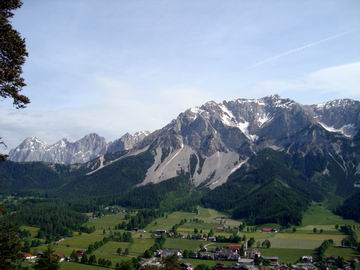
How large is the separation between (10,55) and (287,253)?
520 ft

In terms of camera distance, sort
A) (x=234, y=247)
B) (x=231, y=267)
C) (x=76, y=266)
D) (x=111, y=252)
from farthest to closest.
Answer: (x=234, y=247) < (x=111, y=252) < (x=231, y=267) < (x=76, y=266)

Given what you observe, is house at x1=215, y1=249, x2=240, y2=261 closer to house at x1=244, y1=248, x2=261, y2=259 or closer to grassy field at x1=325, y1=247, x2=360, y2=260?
house at x1=244, y1=248, x2=261, y2=259

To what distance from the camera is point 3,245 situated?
32656 millimetres

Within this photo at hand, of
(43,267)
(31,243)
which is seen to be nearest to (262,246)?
(31,243)

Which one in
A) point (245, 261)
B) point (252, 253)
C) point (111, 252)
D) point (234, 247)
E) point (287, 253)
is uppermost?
point (234, 247)

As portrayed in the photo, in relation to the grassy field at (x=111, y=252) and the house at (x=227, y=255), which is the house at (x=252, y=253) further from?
the grassy field at (x=111, y=252)

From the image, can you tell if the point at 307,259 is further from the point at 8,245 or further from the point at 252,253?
the point at 8,245

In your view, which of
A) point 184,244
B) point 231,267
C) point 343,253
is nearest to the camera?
point 231,267

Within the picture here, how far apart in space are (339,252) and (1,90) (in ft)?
520

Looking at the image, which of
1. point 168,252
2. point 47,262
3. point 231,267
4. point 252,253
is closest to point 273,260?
point 252,253

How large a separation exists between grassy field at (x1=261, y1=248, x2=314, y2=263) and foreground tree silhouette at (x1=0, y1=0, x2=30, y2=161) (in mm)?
145141

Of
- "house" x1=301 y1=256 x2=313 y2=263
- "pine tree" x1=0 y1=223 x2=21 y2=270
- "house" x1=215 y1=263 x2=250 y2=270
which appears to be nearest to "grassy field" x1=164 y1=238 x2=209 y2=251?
"house" x1=215 y1=263 x2=250 y2=270

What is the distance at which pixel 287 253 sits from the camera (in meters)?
173

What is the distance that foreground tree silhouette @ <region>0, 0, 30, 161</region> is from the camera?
29.0 metres
